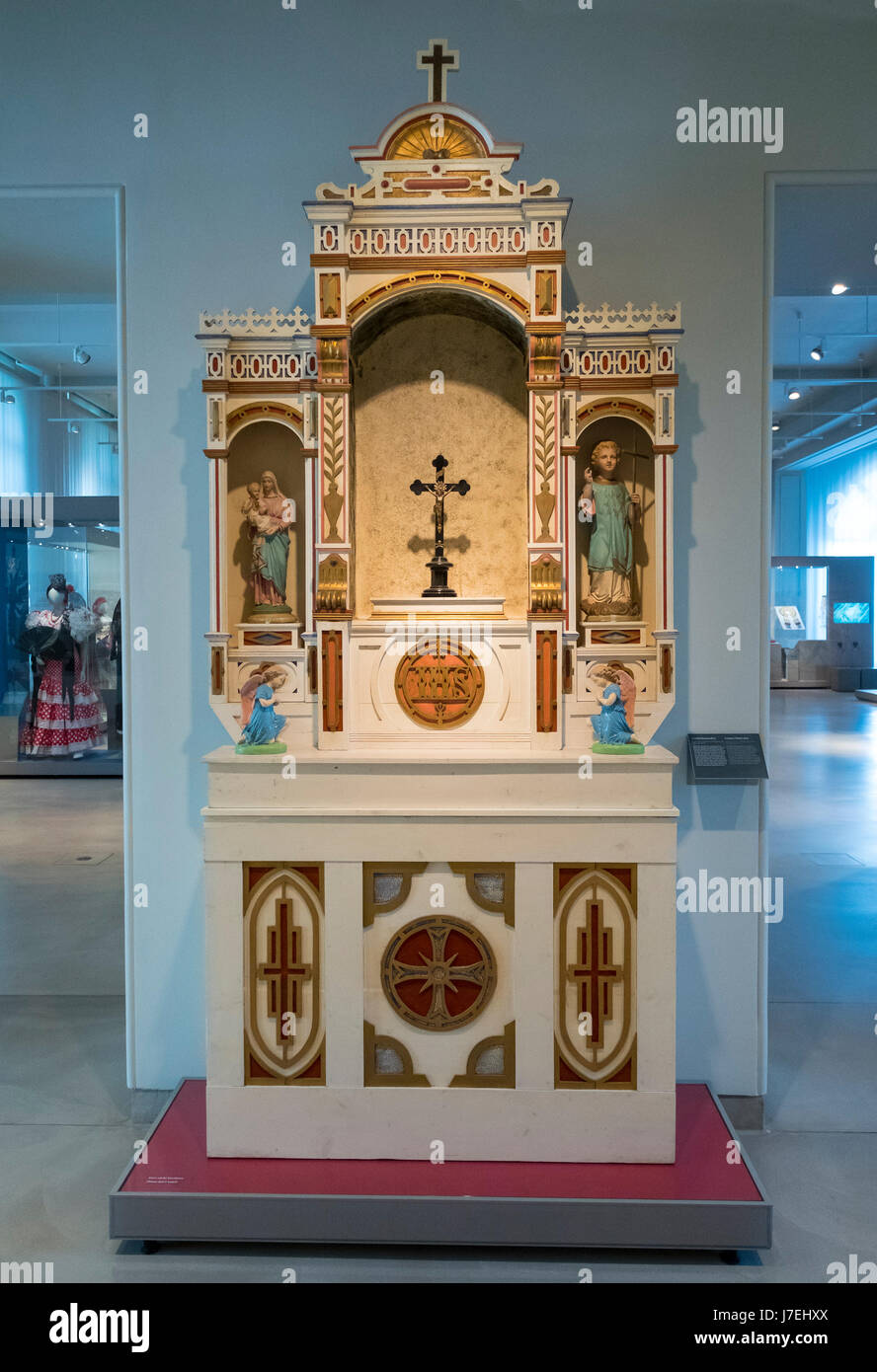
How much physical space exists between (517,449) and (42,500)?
27.4ft

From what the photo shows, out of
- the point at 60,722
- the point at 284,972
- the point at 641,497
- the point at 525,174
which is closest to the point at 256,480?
the point at 641,497

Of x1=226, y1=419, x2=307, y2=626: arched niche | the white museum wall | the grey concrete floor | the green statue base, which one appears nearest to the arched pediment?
the white museum wall

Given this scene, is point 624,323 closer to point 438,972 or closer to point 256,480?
point 256,480

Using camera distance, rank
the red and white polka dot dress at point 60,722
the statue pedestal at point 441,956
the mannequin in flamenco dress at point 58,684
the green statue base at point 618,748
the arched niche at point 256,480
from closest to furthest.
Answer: the statue pedestal at point 441,956
the green statue base at point 618,748
the arched niche at point 256,480
the mannequin in flamenco dress at point 58,684
the red and white polka dot dress at point 60,722

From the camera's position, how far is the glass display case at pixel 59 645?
1099 centimetres

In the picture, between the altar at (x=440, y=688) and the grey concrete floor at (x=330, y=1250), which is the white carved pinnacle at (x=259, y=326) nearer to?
the altar at (x=440, y=688)

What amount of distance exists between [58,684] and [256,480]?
27.6 feet

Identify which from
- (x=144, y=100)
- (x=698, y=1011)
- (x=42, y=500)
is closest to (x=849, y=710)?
(x=42, y=500)

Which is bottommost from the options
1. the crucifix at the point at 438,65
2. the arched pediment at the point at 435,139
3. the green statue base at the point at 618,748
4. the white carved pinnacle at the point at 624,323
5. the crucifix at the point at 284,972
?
the crucifix at the point at 284,972

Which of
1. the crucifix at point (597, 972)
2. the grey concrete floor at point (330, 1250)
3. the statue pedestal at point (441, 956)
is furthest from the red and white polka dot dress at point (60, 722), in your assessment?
the crucifix at point (597, 972)

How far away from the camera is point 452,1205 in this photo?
9.30ft

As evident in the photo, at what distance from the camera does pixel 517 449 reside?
363 centimetres

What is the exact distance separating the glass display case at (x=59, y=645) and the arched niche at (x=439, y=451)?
785cm

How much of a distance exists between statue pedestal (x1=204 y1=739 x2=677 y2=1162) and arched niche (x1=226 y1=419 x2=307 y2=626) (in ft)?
2.26
